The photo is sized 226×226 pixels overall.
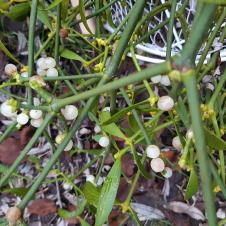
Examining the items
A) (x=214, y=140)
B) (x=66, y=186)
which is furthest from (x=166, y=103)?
(x=66, y=186)

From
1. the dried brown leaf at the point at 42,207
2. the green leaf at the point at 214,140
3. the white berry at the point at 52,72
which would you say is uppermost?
the white berry at the point at 52,72

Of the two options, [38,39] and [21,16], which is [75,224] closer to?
[38,39]

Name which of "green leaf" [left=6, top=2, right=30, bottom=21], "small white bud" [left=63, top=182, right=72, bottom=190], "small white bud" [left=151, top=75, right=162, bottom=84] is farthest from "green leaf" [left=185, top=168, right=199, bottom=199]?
"small white bud" [left=63, top=182, right=72, bottom=190]

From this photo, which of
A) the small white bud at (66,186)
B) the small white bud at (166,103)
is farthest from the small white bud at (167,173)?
the small white bud at (66,186)

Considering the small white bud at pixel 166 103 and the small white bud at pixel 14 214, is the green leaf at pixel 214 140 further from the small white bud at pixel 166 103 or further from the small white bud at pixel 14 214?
the small white bud at pixel 14 214

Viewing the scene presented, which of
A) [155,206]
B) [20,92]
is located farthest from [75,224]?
[20,92]

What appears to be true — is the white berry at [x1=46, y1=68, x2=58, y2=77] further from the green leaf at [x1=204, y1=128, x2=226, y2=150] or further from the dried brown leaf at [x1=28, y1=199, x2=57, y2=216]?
the dried brown leaf at [x1=28, y1=199, x2=57, y2=216]
